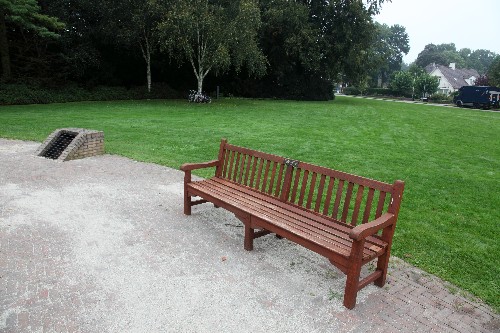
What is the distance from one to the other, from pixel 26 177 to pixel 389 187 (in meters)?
7.04

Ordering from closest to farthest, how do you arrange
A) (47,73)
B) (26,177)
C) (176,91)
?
(26,177), (47,73), (176,91)

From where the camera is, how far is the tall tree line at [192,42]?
22.7 metres

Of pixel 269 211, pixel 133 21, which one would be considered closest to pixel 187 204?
pixel 269 211

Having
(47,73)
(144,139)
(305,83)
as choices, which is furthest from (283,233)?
(305,83)

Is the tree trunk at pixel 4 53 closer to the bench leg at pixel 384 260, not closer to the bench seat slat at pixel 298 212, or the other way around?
the bench seat slat at pixel 298 212

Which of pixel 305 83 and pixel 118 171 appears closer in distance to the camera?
pixel 118 171

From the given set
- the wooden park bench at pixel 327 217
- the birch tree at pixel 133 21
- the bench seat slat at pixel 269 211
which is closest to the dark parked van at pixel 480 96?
the birch tree at pixel 133 21

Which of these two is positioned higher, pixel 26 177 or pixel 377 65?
pixel 377 65

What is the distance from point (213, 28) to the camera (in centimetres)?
2264

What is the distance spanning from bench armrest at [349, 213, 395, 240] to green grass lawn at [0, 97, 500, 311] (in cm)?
117

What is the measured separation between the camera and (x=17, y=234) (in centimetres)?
484

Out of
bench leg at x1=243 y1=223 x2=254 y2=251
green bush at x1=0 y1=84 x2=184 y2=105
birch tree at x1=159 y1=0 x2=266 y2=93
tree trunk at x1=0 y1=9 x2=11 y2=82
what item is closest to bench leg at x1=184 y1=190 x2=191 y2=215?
bench leg at x1=243 y1=223 x2=254 y2=251

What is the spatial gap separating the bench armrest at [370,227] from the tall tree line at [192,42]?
2045 cm

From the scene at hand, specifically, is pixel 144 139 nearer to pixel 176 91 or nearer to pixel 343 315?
pixel 343 315
